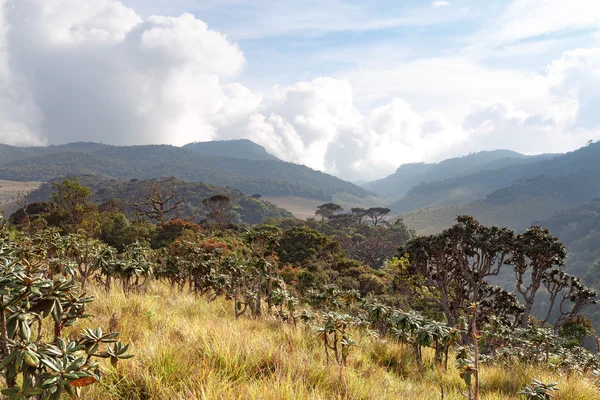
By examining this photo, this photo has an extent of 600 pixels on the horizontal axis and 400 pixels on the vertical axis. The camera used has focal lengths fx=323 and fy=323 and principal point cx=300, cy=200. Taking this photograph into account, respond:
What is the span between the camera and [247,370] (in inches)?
153

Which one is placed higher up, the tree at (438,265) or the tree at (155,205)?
the tree at (155,205)

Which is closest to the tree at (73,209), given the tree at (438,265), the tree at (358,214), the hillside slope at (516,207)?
the tree at (438,265)

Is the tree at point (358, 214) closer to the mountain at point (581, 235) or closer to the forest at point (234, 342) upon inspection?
the mountain at point (581, 235)

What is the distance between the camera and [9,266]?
2338 mm

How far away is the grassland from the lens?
313cm

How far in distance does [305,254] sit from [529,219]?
172m

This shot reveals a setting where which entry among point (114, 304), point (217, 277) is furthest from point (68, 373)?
point (217, 277)

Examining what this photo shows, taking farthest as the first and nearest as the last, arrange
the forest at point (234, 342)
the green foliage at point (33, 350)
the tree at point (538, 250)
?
the tree at point (538, 250) < the forest at point (234, 342) < the green foliage at point (33, 350)

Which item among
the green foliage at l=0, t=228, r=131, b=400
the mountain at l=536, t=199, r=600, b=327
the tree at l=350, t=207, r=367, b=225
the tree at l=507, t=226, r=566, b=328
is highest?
the green foliage at l=0, t=228, r=131, b=400

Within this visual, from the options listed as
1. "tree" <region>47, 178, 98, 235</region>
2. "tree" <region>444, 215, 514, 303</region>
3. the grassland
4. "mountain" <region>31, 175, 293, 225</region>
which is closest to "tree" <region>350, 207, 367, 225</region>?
"mountain" <region>31, 175, 293, 225</region>

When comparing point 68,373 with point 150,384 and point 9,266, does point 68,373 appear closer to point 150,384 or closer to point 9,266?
point 9,266

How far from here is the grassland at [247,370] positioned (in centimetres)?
313

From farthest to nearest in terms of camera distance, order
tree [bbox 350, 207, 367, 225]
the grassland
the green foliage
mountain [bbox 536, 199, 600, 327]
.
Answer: tree [bbox 350, 207, 367, 225], mountain [bbox 536, 199, 600, 327], the grassland, the green foliage

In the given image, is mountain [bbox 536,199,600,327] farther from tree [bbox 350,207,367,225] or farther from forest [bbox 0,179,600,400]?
forest [bbox 0,179,600,400]
